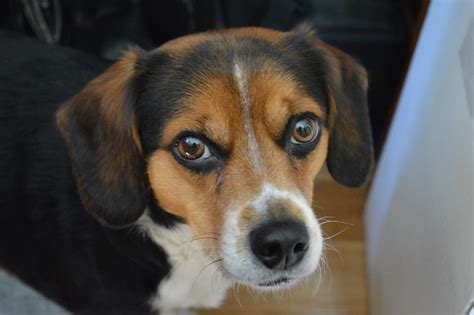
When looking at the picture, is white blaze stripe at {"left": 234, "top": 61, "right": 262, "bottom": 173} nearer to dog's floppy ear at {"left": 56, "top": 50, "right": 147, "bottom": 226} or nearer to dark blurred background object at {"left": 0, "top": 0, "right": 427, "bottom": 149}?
dog's floppy ear at {"left": 56, "top": 50, "right": 147, "bottom": 226}

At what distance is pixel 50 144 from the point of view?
150cm

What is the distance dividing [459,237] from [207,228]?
49cm

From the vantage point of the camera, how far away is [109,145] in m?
1.30

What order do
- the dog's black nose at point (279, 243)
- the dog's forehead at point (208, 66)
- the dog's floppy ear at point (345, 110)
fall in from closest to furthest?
the dog's black nose at point (279, 243)
the dog's forehead at point (208, 66)
the dog's floppy ear at point (345, 110)

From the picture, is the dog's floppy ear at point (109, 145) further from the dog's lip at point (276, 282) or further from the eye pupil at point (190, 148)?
the dog's lip at point (276, 282)

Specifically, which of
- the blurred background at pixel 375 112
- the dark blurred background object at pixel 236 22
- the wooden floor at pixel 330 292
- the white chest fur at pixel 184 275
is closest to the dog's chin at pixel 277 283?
the white chest fur at pixel 184 275

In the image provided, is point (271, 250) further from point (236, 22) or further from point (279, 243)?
point (236, 22)

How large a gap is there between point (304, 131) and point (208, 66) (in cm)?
24

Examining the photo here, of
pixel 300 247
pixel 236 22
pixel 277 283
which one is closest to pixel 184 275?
pixel 277 283

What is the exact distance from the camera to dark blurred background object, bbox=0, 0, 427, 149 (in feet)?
6.62

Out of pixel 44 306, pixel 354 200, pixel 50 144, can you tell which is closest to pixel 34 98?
pixel 50 144

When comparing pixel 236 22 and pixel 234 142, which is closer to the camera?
pixel 234 142

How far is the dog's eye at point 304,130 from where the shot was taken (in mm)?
1250

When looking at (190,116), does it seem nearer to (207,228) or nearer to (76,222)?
(207,228)
